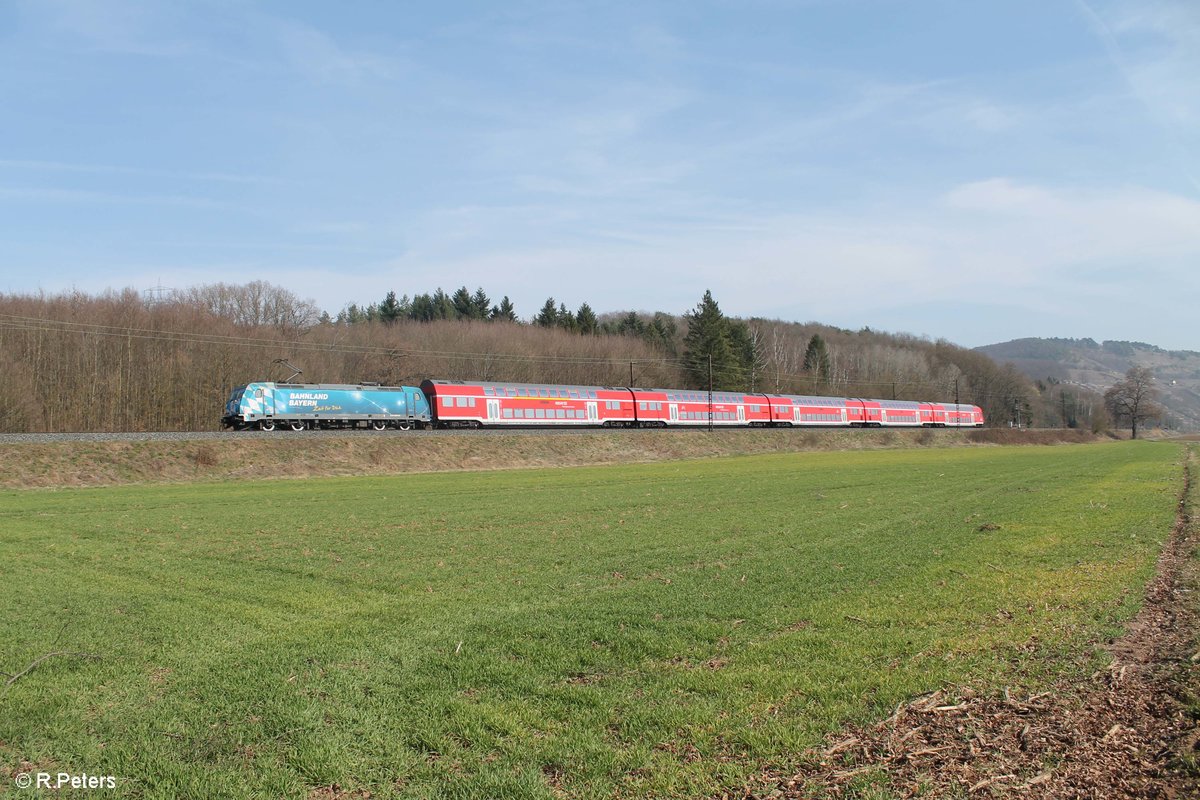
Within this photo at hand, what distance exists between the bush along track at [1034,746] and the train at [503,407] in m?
49.8

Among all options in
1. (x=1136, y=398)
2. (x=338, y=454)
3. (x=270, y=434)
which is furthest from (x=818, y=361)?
(x=270, y=434)

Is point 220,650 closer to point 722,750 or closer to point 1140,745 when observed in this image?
point 722,750

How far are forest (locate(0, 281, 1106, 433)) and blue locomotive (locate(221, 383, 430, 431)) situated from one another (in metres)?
13.5

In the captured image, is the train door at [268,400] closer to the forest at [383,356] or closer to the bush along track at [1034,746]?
the forest at [383,356]

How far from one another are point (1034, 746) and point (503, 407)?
181ft

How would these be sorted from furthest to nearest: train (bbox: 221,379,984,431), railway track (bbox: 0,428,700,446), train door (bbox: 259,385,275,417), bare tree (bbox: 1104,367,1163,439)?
bare tree (bbox: 1104,367,1163,439) → train (bbox: 221,379,984,431) → train door (bbox: 259,385,275,417) → railway track (bbox: 0,428,700,446)

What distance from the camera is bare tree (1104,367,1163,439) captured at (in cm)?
13150

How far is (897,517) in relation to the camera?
19500 millimetres

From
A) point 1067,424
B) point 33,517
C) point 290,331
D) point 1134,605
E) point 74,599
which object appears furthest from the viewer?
point 1067,424

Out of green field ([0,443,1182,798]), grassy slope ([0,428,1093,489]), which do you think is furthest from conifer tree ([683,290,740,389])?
green field ([0,443,1182,798])

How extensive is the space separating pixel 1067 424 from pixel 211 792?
7693 inches

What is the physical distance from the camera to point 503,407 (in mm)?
59312

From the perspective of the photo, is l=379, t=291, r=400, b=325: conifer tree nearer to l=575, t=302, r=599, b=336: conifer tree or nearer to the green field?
l=575, t=302, r=599, b=336: conifer tree

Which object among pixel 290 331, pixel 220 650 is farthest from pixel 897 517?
pixel 290 331
